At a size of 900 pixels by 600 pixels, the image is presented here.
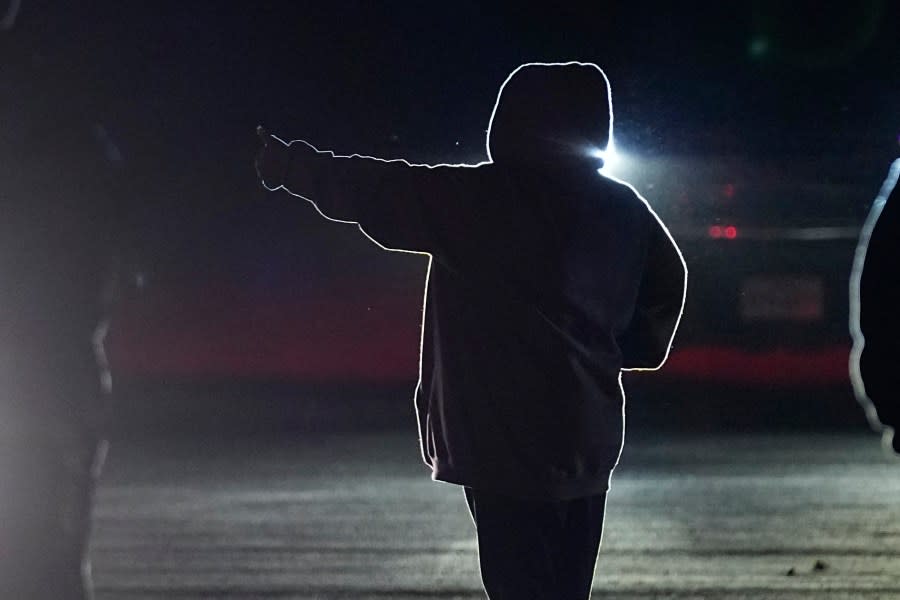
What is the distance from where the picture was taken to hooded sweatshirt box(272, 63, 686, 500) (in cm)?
394

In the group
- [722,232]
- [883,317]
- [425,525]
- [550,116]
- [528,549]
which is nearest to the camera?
[883,317]

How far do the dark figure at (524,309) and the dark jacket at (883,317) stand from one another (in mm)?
1145

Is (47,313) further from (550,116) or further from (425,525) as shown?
(425,525)

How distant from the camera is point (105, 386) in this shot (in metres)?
4.34

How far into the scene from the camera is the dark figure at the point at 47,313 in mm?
4242

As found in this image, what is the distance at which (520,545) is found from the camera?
3936mm

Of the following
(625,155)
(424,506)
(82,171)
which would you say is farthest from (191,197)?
(82,171)

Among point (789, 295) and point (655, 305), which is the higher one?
point (655, 305)

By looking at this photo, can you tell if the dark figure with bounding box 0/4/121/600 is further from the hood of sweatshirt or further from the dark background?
the dark background

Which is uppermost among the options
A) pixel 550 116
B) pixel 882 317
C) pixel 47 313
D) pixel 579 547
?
pixel 882 317

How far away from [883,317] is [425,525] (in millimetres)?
5952

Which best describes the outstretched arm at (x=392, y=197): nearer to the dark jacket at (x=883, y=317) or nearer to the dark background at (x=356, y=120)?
the dark jacket at (x=883, y=317)

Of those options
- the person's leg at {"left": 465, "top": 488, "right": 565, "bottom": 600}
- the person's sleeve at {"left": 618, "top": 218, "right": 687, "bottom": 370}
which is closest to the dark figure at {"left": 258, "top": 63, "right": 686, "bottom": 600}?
the person's leg at {"left": 465, "top": 488, "right": 565, "bottom": 600}

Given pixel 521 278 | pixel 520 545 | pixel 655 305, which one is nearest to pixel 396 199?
pixel 521 278
